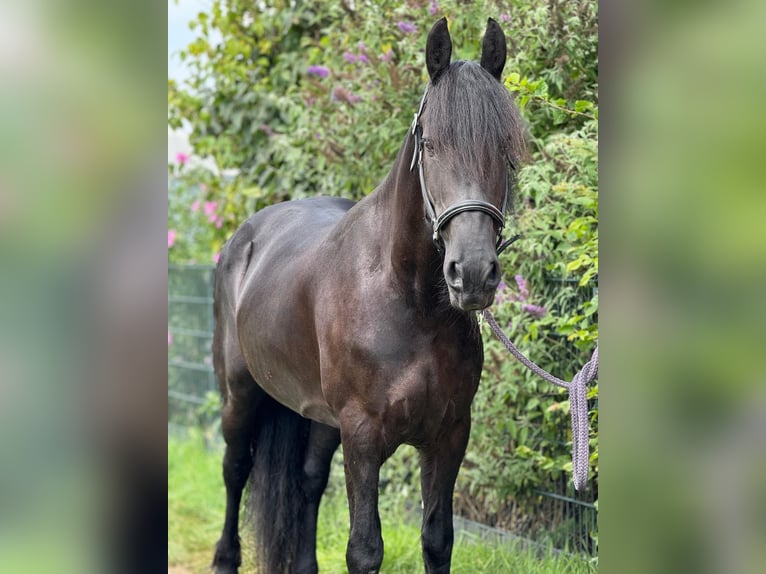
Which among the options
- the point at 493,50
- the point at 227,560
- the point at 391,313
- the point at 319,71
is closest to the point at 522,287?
the point at 391,313

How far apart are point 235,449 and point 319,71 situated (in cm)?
266

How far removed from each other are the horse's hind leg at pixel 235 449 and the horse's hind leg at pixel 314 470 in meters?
0.34

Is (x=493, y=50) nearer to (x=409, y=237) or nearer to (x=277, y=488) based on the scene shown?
(x=409, y=237)

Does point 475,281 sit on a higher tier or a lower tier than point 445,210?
lower

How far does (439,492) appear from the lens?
341 centimetres

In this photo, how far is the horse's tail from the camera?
4398mm

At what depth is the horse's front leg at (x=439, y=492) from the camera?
132 inches

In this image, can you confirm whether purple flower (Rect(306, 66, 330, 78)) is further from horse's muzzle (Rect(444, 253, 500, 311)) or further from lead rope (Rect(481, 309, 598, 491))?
horse's muzzle (Rect(444, 253, 500, 311))

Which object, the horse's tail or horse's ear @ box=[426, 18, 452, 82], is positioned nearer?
horse's ear @ box=[426, 18, 452, 82]

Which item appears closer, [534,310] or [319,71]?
[534,310]

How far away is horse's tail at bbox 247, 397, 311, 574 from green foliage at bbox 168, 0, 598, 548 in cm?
100

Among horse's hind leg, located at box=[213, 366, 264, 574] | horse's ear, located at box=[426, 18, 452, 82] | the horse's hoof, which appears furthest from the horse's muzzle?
the horse's hoof
